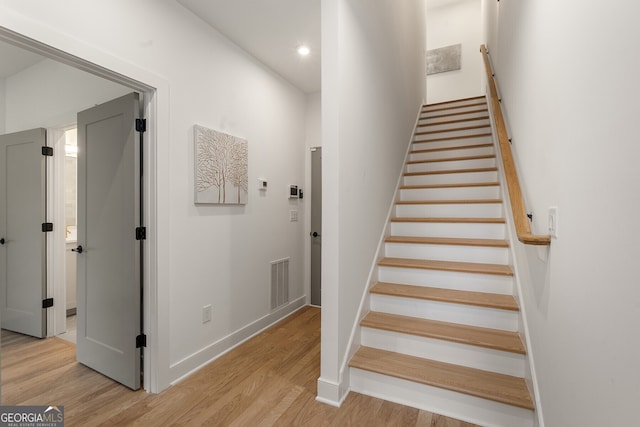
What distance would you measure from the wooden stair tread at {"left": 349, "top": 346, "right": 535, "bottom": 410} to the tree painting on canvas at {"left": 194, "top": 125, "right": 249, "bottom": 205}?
162 cm

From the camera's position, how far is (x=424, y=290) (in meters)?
2.27

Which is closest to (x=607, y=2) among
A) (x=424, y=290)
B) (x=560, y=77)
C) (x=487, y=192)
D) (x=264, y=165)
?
(x=560, y=77)

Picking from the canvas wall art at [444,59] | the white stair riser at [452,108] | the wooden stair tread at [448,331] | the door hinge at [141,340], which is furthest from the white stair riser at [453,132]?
the door hinge at [141,340]

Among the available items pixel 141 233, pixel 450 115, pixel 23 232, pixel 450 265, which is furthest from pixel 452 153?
pixel 23 232

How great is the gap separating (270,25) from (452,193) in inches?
87.3

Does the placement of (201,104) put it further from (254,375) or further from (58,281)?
(58,281)

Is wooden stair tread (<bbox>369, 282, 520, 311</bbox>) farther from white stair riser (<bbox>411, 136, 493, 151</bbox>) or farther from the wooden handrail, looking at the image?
white stair riser (<bbox>411, 136, 493, 151</bbox>)

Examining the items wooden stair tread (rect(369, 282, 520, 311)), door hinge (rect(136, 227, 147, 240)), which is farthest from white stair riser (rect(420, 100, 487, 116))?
door hinge (rect(136, 227, 147, 240))

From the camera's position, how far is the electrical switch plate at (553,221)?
4.13 ft

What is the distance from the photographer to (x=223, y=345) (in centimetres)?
259

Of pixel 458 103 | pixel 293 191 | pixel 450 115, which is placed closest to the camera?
pixel 293 191

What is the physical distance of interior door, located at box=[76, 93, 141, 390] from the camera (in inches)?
80.4

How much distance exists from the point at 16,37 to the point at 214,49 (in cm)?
133

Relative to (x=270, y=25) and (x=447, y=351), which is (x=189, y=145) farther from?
(x=447, y=351)
